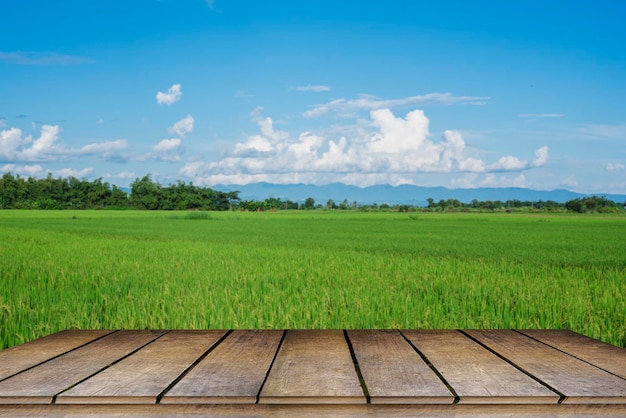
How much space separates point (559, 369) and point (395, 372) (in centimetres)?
81

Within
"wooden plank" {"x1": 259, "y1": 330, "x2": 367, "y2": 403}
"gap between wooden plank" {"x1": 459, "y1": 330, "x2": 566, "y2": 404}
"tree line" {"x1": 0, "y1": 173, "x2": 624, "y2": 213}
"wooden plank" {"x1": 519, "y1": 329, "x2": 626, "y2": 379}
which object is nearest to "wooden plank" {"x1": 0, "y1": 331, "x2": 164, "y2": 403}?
"wooden plank" {"x1": 259, "y1": 330, "x2": 367, "y2": 403}

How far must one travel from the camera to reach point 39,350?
3215mm

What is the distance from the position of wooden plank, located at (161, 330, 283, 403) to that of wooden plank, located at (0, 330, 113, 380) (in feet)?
2.74

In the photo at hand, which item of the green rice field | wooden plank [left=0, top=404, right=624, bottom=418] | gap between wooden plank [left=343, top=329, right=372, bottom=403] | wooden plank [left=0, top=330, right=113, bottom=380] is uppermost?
gap between wooden plank [left=343, top=329, right=372, bottom=403]

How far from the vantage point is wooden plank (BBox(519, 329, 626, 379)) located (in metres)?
2.88

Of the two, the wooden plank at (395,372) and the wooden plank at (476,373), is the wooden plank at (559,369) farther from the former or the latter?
the wooden plank at (395,372)

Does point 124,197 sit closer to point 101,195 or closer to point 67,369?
point 101,195

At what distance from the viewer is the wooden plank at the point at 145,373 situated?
2264 mm

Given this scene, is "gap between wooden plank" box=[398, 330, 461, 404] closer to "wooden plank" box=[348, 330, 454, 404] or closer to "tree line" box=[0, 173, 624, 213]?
"wooden plank" box=[348, 330, 454, 404]

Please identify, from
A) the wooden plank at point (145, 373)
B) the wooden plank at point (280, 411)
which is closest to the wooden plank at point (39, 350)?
the wooden plank at point (145, 373)

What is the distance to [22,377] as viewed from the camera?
2.59 metres

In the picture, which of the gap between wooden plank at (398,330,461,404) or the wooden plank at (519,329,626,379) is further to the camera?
the wooden plank at (519,329,626,379)

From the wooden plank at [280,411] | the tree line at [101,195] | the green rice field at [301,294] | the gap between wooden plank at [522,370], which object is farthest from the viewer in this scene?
the tree line at [101,195]

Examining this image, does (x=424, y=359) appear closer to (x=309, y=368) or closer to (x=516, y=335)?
(x=309, y=368)
